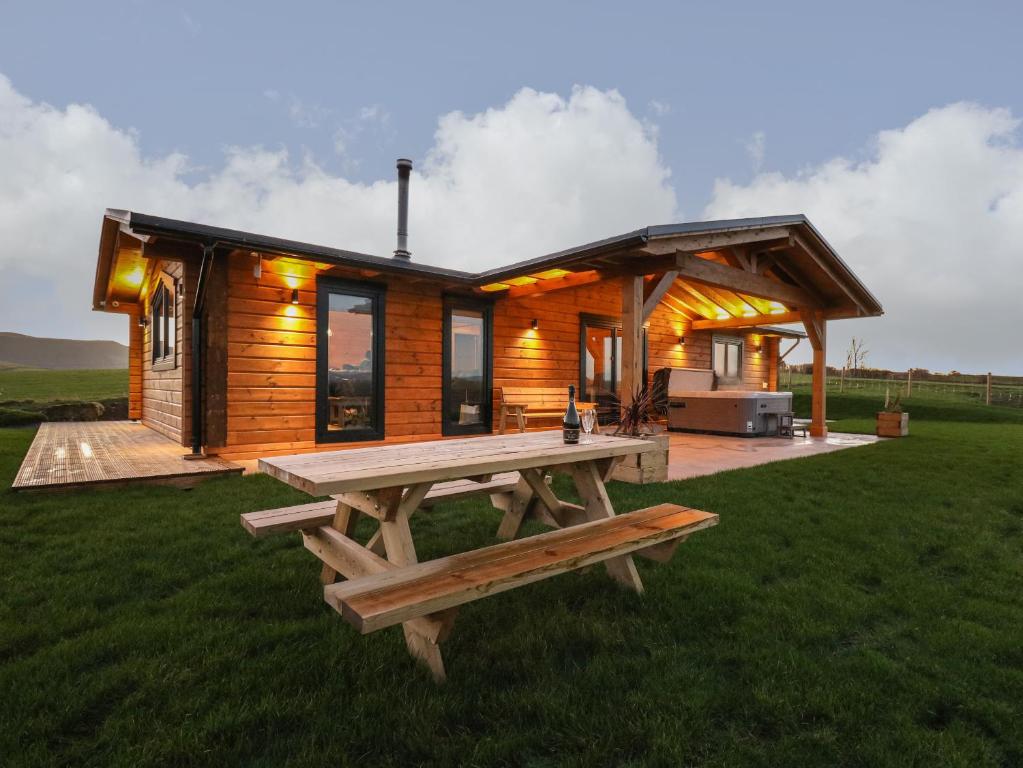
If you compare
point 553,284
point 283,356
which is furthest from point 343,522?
point 553,284

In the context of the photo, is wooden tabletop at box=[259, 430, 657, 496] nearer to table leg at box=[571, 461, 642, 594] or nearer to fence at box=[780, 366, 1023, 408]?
table leg at box=[571, 461, 642, 594]

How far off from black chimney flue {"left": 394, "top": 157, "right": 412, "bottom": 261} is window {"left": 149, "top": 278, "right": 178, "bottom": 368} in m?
3.21

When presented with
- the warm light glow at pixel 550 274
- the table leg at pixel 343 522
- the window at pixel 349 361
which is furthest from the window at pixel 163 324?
the table leg at pixel 343 522

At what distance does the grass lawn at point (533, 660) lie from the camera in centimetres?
133

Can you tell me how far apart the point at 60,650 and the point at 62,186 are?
37954 mm

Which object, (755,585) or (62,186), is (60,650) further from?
(62,186)

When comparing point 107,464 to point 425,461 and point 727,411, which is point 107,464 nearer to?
point 425,461

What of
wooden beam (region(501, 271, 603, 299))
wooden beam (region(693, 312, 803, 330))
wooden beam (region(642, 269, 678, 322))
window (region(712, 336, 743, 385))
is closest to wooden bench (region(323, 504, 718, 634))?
wooden beam (region(642, 269, 678, 322))

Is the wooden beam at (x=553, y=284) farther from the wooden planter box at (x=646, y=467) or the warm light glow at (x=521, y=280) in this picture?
the wooden planter box at (x=646, y=467)

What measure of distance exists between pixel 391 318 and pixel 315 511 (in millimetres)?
4858

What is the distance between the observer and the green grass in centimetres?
1344

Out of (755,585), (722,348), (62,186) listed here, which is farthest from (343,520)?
(62,186)

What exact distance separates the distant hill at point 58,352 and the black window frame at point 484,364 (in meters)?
48.4

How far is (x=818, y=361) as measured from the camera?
29.8 feet
